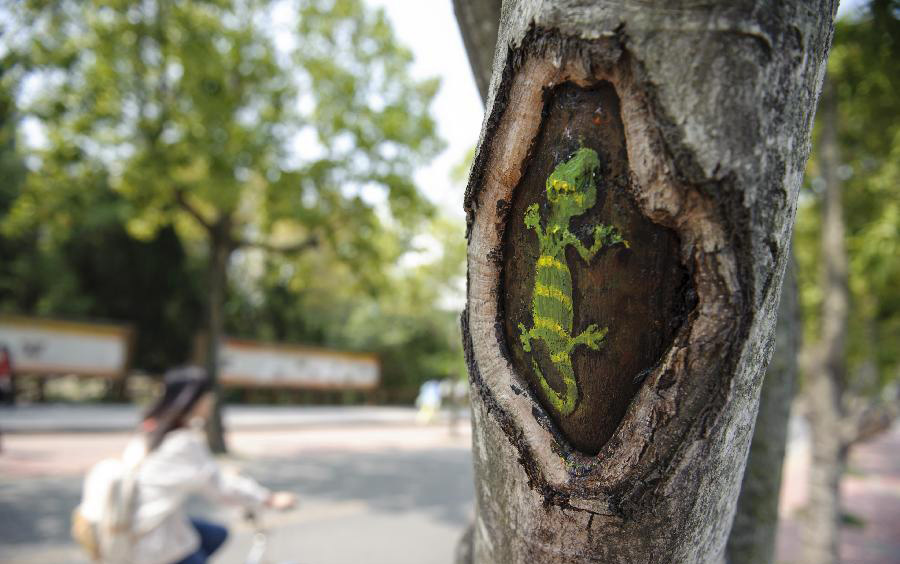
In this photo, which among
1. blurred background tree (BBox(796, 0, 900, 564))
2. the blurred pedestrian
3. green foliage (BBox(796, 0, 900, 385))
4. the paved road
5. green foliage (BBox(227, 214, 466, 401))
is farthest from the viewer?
green foliage (BBox(227, 214, 466, 401))

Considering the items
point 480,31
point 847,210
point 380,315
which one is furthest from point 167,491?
point 380,315

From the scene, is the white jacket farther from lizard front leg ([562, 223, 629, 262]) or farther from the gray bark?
lizard front leg ([562, 223, 629, 262])

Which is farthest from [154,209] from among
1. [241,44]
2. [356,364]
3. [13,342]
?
[356,364]

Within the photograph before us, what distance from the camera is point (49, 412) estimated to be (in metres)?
14.0

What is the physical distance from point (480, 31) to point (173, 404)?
2.24m

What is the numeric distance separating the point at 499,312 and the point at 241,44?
31.1ft

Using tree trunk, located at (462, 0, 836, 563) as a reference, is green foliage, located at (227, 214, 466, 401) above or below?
below

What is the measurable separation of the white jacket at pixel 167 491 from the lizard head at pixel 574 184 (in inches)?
99.7

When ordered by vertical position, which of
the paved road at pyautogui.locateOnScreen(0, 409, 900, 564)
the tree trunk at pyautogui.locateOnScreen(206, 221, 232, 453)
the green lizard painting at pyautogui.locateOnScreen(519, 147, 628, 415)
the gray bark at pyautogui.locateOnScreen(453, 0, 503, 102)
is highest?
the gray bark at pyautogui.locateOnScreen(453, 0, 503, 102)

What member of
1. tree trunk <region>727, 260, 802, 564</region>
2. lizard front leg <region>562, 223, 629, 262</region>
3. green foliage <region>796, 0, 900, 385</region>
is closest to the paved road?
green foliage <region>796, 0, 900, 385</region>

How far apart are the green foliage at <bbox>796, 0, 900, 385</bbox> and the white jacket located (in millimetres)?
3594

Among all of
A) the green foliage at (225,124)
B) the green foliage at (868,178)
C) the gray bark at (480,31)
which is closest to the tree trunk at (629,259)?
the gray bark at (480,31)

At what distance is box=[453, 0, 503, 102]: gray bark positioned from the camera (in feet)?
5.86

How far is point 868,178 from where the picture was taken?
7652mm
